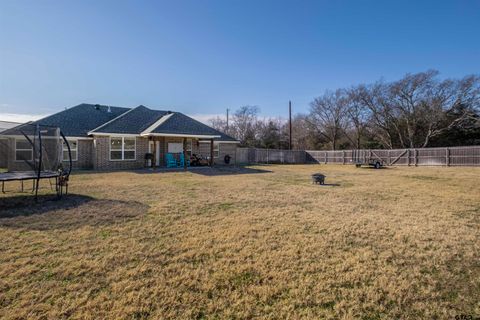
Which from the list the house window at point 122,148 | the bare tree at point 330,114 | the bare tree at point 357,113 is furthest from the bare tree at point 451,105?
the house window at point 122,148

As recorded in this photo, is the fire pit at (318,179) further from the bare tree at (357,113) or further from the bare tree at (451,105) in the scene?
the bare tree at (357,113)

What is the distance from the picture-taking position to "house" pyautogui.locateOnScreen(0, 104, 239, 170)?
15.4m

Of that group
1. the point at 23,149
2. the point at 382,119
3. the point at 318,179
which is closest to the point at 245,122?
the point at 382,119

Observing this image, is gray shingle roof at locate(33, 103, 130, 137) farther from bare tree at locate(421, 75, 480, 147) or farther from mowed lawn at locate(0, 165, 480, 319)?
bare tree at locate(421, 75, 480, 147)

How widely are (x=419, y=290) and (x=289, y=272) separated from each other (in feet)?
4.46

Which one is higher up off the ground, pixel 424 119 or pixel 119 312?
pixel 424 119

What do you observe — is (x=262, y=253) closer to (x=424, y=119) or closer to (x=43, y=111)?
(x=43, y=111)

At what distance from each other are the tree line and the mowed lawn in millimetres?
31342

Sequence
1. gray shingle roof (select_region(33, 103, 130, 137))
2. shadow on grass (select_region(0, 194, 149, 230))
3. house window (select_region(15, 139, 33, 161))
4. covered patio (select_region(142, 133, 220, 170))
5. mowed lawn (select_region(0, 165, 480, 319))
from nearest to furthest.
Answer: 1. mowed lawn (select_region(0, 165, 480, 319))
2. shadow on grass (select_region(0, 194, 149, 230))
3. house window (select_region(15, 139, 33, 161))
4. gray shingle roof (select_region(33, 103, 130, 137))
5. covered patio (select_region(142, 133, 220, 170))

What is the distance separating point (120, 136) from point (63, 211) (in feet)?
37.7

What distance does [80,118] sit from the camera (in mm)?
17688

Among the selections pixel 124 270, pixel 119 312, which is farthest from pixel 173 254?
pixel 119 312

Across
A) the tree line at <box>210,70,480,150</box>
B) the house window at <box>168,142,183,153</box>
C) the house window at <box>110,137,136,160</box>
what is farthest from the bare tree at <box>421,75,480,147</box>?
the house window at <box>110,137,136,160</box>

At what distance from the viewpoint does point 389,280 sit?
2770mm
